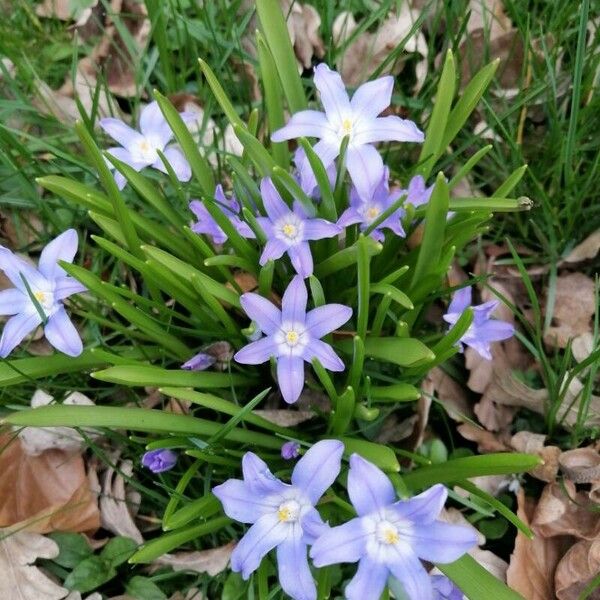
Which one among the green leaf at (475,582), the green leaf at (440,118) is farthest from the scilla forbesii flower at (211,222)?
the green leaf at (475,582)

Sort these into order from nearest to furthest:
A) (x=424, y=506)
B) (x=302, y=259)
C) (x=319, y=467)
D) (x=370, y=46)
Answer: (x=424, y=506)
(x=319, y=467)
(x=302, y=259)
(x=370, y=46)

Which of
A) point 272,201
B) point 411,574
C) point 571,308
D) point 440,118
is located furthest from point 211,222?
point 571,308

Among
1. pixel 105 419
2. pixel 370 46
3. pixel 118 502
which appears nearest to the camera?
pixel 105 419

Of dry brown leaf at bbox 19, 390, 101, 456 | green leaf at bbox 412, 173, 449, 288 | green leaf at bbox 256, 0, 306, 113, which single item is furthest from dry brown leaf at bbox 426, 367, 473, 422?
dry brown leaf at bbox 19, 390, 101, 456

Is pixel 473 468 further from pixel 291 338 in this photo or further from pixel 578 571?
pixel 578 571

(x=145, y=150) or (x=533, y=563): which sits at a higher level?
(x=145, y=150)

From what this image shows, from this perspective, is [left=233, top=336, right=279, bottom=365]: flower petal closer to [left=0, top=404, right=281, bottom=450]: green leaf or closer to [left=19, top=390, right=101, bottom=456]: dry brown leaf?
[left=0, top=404, right=281, bottom=450]: green leaf

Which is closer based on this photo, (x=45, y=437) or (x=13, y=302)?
(x=13, y=302)
